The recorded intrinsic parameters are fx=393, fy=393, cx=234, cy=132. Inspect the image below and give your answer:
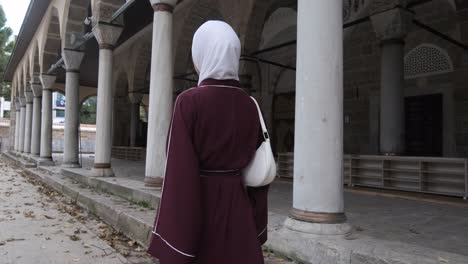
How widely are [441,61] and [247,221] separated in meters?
10.3

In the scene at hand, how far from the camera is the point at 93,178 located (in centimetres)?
820

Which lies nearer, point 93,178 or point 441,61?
point 93,178

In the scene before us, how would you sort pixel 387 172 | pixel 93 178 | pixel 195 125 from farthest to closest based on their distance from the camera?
pixel 93 178, pixel 387 172, pixel 195 125

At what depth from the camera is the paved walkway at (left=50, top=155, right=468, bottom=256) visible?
3.48m

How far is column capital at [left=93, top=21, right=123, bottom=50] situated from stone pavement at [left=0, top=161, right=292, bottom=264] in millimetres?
3515

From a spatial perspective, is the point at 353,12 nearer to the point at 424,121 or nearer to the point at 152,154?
the point at 424,121

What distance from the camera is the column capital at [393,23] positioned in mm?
7410

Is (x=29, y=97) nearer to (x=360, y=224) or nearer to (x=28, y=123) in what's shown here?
(x=28, y=123)

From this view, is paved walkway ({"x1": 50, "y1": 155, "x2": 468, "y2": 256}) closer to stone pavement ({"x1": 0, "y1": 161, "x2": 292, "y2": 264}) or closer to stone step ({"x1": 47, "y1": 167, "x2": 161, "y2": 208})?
stone pavement ({"x1": 0, "y1": 161, "x2": 292, "y2": 264})

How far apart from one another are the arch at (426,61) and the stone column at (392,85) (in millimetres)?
3096

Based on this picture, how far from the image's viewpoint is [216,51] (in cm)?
162

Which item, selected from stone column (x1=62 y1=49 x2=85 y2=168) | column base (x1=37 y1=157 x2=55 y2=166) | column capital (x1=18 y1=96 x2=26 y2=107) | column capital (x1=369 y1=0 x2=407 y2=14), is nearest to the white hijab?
column capital (x1=369 y1=0 x2=407 y2=14)

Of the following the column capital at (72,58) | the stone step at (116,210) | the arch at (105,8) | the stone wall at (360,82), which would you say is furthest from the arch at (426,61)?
the column capital at (72,58)

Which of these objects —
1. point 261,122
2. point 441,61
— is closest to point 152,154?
point 261,122
